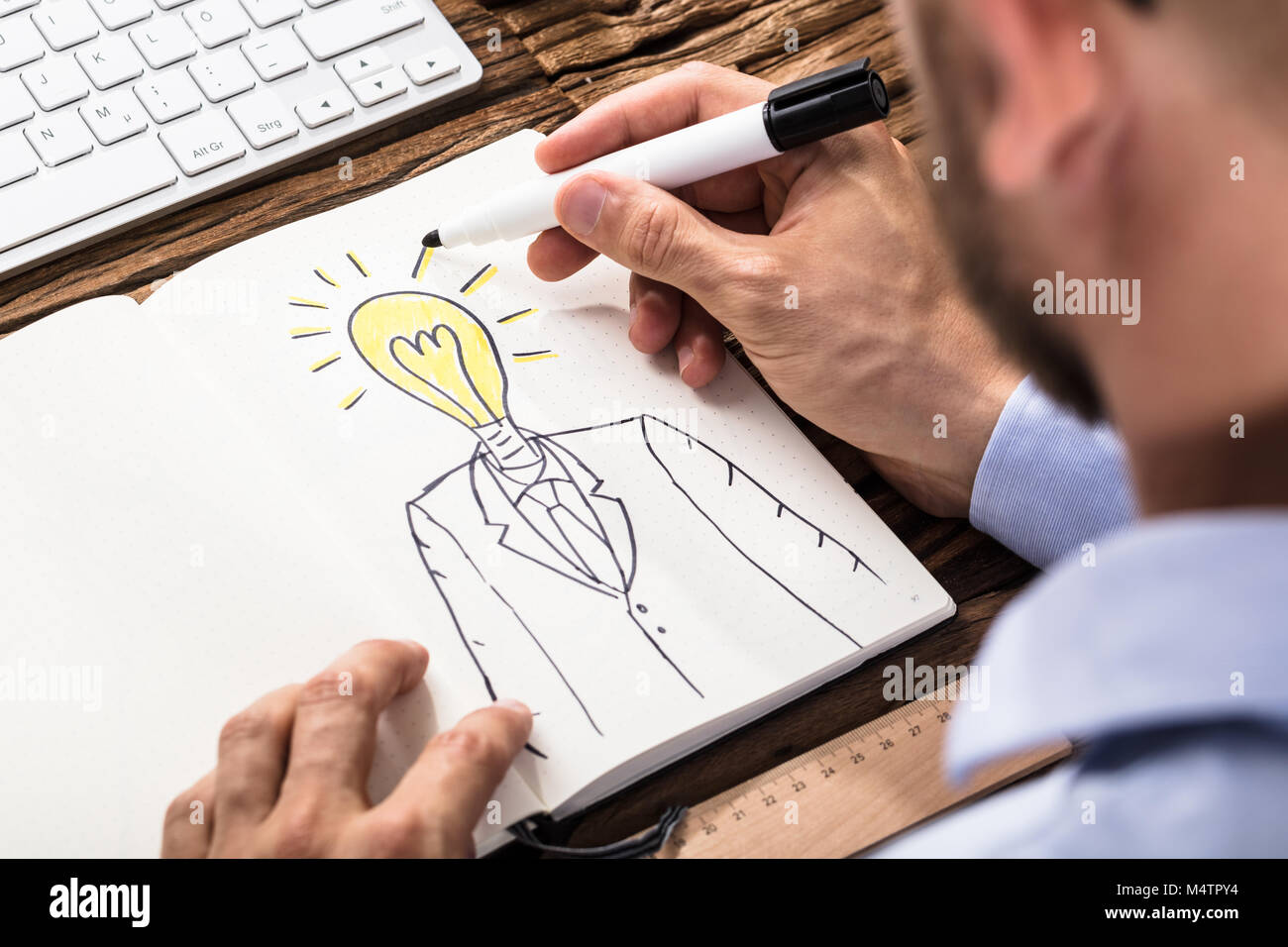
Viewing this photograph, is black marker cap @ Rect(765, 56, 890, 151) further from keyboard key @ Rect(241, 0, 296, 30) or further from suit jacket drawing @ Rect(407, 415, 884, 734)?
keyboard key @ Rect(241, 0, 296, 30)

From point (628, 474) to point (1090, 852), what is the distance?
449 mm

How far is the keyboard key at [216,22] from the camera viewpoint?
0.99 meters

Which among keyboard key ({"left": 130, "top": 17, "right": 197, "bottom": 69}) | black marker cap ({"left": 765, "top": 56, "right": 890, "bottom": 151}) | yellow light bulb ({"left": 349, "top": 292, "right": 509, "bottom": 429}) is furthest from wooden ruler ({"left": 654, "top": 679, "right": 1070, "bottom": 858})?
keyboard key ({"left": 130, "top": 17, "right": 197, "bottom": 69})

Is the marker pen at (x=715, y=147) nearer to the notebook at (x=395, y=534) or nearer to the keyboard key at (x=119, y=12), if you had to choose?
the notebook at (x=395, y=534)

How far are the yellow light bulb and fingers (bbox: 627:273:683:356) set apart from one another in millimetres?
121

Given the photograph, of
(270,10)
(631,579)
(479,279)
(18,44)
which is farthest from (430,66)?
(631,579)

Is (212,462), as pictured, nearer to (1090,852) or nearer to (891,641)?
(891,641)

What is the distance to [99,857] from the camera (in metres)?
0.66

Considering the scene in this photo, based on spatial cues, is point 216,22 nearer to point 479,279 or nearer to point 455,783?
point 479,279

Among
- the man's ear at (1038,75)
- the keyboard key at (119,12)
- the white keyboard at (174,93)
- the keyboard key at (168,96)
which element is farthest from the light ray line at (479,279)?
the man's ear at (1038,75)

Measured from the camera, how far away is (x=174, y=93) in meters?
0.97

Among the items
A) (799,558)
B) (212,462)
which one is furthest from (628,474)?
(212,462)

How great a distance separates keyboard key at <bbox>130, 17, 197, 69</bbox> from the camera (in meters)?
0.98
